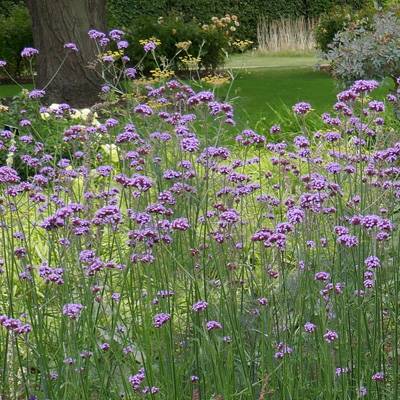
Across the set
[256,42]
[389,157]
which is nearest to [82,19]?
[389,157]

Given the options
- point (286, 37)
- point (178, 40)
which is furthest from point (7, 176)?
point (286, 37)

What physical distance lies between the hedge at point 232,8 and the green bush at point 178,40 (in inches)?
234

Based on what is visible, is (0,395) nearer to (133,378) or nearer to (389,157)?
(133,378)

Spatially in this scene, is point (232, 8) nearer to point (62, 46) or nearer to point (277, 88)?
point (277, 88)

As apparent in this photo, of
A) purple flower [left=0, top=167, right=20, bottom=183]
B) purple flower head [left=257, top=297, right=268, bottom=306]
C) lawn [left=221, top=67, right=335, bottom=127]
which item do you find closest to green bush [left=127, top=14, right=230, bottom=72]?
lawn [left=221, top=67, right=335, bottom=127]

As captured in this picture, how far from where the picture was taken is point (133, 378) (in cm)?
242

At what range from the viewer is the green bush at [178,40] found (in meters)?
18.1

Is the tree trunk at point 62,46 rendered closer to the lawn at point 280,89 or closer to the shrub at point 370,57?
the lawn at point 280,89

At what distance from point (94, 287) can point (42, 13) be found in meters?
9.80

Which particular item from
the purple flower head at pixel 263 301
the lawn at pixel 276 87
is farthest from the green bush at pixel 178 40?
the purple flower head at pixel 263 301

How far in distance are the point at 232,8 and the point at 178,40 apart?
856 centimetres

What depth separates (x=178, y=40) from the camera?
1856 cm


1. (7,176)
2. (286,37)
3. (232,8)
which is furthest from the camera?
(232,8)

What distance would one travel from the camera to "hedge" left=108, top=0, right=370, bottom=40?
25250mm
